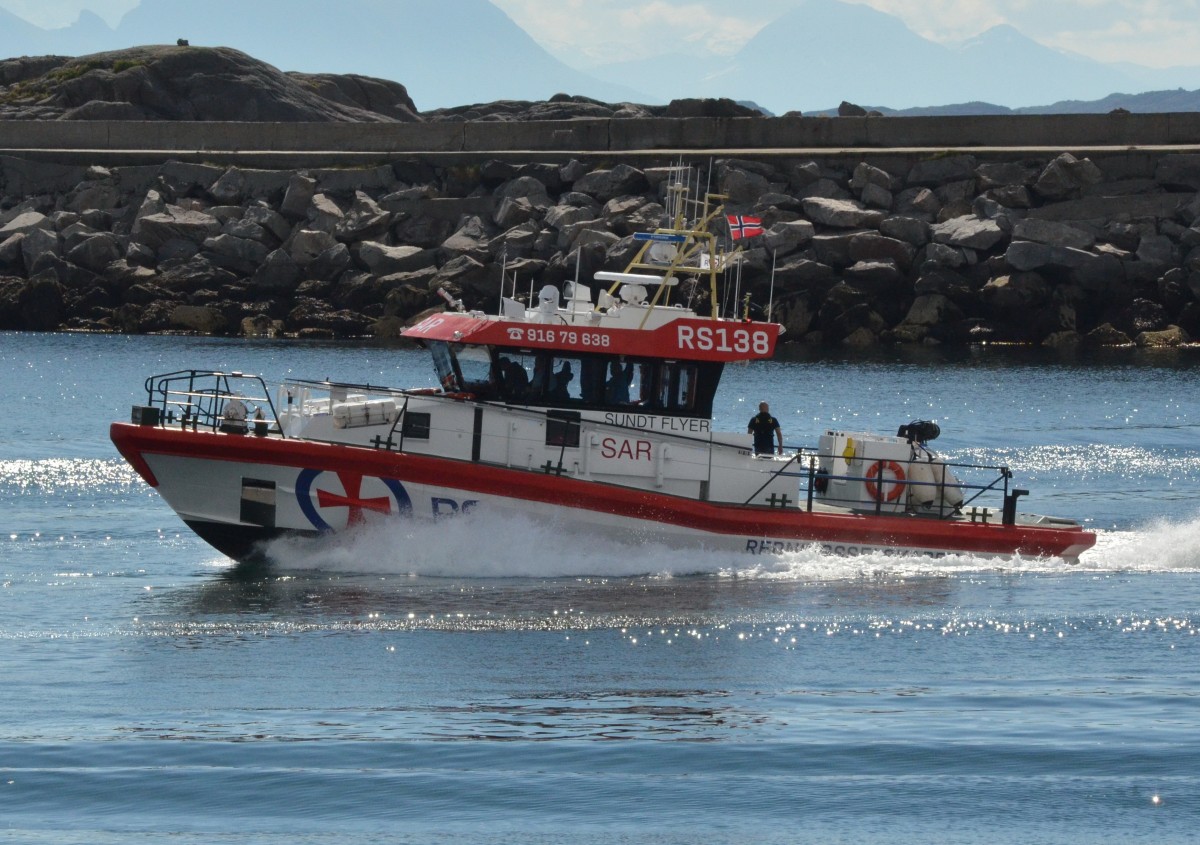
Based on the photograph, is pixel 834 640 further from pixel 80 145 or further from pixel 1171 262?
pixel 80 145

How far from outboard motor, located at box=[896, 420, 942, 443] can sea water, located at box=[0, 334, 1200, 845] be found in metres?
1.40

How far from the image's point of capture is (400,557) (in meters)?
17.2

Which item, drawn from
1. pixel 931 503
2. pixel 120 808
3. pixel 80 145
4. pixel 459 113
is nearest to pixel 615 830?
pixel 120 808

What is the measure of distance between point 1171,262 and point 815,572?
3102 centimetres

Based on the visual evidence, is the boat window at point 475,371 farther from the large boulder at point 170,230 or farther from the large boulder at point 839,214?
the large boulder at point 170,230

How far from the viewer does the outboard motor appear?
1855cm

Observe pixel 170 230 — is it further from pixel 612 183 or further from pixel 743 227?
pixel 743 227

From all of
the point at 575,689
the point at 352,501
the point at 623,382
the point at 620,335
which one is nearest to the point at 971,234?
the point at 623,382

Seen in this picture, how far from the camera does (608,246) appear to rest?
4438 centimetres

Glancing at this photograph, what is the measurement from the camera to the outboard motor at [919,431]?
60.8 ft

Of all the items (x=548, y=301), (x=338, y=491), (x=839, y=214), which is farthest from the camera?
(x=839, y=214)

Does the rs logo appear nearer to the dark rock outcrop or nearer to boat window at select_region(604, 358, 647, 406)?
boat window at select_region(604, 358, 647, 406)

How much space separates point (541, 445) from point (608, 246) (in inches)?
1076

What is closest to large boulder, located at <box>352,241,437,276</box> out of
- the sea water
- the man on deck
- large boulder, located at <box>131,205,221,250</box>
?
large boulder, located at <box>131,205,221,250</box>
